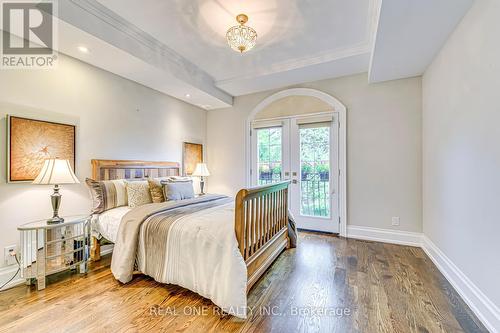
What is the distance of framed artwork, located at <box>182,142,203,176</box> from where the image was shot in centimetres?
438

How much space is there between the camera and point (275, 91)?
14.0 ft

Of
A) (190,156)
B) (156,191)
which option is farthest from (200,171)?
(156,191)

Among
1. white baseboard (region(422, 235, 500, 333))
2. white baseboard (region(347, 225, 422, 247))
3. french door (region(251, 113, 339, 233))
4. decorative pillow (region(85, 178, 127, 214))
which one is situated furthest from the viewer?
french door (region(251, 113, 339, 233))

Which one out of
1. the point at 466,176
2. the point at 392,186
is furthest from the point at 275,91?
the point at 466,176

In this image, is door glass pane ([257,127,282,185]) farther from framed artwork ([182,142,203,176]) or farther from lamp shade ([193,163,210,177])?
framed artwork ([182,142,203,176])

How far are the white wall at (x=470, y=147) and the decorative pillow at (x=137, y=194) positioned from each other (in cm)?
331

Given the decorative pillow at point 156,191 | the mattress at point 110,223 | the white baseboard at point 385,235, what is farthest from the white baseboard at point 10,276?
the white baseboard at point 385,235

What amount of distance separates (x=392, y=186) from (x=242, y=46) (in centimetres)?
292

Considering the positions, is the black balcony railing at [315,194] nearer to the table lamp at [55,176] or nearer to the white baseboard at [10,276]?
the table lamp at [55,176]

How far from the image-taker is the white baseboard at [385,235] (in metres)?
3.19

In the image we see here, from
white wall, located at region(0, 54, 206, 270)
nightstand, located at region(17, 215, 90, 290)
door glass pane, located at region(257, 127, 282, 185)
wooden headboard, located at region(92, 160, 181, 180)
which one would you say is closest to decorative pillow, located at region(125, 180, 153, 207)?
wooden headboard, located at region(92, 160, 181, 180)

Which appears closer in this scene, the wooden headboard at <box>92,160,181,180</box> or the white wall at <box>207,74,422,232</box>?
Answer: the wooden headboard at <box>92,160,181,180</box>

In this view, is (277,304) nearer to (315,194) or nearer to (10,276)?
(315,194)

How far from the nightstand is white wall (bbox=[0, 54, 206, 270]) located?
0.30 metres
